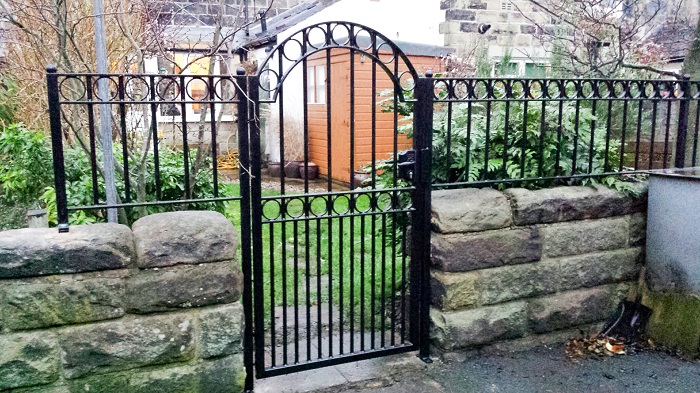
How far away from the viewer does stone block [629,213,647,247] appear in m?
4.48

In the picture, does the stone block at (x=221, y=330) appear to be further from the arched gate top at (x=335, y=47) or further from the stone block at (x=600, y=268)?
the stone block at (x=600, y=268)

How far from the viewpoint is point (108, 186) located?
11.8 feet

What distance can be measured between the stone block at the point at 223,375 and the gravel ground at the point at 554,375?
2.29ft

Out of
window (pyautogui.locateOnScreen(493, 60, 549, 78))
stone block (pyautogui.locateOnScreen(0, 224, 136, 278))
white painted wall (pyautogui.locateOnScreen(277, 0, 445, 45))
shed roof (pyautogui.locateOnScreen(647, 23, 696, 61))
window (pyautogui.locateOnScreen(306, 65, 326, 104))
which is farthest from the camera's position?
window (pyautogui.locateOnScreen(306, 65, 326, 104))

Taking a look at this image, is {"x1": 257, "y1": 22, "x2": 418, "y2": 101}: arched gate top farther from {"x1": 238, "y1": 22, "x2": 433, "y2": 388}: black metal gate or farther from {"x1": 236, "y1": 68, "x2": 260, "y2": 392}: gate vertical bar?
{"x1": 236, "y1": 68, "x2": 260, "y2": 392}: gate vertical bar

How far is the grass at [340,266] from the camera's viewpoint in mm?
3576

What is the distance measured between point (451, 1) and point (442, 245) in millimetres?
9056

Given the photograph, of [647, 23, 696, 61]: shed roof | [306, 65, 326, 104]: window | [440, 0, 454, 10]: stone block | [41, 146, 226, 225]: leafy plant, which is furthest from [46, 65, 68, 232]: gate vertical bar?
[647, 23, 696, 61]: shed roof

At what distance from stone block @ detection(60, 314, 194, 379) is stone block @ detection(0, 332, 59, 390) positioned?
6cm

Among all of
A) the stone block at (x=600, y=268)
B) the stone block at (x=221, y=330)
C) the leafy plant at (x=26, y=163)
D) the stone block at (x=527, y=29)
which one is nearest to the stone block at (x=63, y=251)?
the stone block at (x=221, y=330)

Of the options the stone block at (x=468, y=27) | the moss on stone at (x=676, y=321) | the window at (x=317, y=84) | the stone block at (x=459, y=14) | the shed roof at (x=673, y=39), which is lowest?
the moss on stone at (x=676, y=321)

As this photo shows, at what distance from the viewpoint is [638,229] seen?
177 inches

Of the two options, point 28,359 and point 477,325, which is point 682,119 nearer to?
point 477,325

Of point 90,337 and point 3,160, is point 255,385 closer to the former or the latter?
point 90,337
